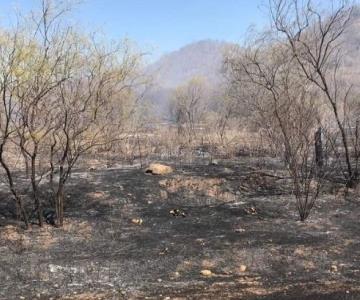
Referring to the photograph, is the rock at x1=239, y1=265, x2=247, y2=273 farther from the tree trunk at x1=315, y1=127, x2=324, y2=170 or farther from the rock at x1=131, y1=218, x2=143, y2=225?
the tree trunk at x1=315, y1=127, x2=324, y2=170

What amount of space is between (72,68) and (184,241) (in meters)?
3.44

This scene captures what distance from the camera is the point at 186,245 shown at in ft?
27.8

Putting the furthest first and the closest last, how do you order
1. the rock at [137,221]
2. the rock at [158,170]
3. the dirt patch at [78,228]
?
the rock at [158,170] → the rock at [137,221] → the dirt patch at [78,228]

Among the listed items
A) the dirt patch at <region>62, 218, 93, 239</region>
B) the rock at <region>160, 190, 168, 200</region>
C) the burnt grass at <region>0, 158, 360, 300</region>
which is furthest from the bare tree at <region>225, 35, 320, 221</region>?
the dirt patch at <region>62, 218, 93, 239</region>

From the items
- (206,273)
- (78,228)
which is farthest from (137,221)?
(206,273)

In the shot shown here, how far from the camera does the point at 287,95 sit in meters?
10.7

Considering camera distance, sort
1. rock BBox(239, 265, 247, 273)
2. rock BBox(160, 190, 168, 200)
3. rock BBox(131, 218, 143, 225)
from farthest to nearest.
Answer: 1. rock BBox(160, 190, 168, 200)
2. rock BBox(131, 218, 143, 225)
3. rock BBox(239, 265, 247, 273)

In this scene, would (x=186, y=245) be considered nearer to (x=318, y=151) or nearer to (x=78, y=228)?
(x=78, y=228)

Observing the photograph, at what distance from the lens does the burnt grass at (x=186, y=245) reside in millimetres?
6852

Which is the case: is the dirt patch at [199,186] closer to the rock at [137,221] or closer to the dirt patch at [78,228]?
the rock at [137,221]

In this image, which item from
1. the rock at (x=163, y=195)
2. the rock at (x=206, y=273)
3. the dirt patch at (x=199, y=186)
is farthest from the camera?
the dirt patch at (x=199, y=186)

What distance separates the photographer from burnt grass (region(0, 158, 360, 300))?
6.85m

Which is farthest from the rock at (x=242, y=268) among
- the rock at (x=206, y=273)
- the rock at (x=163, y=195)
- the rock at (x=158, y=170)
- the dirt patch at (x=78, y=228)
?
the rock at (x=158, y=170)

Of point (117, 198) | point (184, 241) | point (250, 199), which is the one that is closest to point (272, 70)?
point (250, 199)
